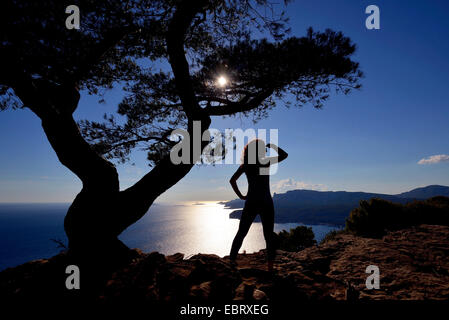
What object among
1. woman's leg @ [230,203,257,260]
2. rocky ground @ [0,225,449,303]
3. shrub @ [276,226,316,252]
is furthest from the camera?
shrub @ [276,226,316,252]

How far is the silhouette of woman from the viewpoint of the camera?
299cm

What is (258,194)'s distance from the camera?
3.03m

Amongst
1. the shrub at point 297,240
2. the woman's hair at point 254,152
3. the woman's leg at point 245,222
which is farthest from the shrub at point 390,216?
the woman's hair at point 254,152

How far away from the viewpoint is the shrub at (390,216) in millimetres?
6863

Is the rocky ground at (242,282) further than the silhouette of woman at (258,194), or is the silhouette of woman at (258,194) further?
the silhouette of woman at (258,194)

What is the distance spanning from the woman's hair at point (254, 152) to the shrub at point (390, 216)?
19.8ft

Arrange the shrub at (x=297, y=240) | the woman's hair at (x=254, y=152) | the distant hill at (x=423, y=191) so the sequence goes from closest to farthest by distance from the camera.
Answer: the woman's hair at (x=254, y=152)
the shrub at (x=297, y=240)
the distant hill at (x=423, y=191)

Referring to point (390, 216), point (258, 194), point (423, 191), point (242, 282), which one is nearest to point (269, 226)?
point (258, 194)

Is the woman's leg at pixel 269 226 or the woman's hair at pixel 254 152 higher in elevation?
the woman's hair at pixel 254 152

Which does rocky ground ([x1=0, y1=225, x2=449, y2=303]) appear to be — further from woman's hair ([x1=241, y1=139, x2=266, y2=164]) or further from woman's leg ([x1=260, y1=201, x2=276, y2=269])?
woman's hair ([x1=241, y1=139, x2=266, y2=164])

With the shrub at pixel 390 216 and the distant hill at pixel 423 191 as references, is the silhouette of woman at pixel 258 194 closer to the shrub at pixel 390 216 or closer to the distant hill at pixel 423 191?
the shrub at pixel 390 216

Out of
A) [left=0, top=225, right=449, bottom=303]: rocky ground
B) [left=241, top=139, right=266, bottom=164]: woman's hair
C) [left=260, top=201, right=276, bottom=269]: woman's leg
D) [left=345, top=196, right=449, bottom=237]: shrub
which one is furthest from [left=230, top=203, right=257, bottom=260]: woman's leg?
[left=345, top=196, right=449, bottom=237]: shrub

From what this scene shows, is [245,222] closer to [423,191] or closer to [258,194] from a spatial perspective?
[258,194]
